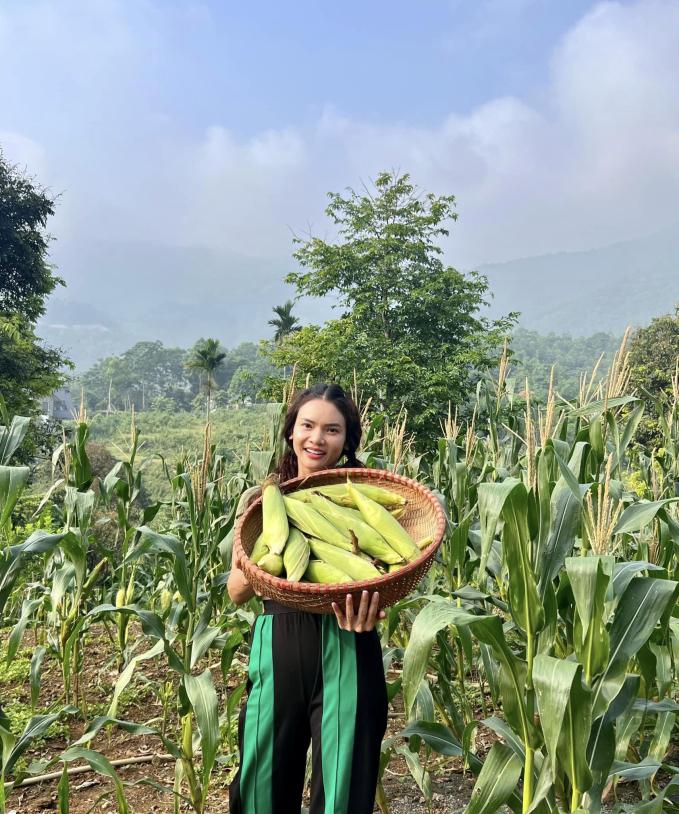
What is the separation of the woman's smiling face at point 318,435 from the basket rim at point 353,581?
0.17ft

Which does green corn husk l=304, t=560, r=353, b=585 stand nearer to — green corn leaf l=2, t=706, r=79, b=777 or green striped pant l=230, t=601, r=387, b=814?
green striped pant l=230, t=601, r=387, b=814

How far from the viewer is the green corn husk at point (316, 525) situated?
5.54 feet

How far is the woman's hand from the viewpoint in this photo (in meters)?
1.55

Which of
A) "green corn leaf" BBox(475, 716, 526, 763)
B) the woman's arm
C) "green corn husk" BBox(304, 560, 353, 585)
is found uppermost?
"green corn husk" BBox(304, 560, 353, 585)

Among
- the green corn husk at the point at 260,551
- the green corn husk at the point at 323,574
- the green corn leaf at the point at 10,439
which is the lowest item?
the green corn husk at the point at 323,574

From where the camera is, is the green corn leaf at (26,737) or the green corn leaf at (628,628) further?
the green corn leaf at (26,737)

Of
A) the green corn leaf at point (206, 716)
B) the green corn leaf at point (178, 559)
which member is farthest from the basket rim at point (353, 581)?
the green corn leaf at point (178, 559)

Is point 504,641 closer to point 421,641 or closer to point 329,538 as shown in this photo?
point 421,641

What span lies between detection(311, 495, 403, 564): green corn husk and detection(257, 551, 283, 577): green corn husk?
21 centimetres

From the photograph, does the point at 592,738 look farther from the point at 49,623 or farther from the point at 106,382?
the point at 106,382

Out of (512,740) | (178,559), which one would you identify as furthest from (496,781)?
(178,559)

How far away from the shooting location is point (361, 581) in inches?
60.0

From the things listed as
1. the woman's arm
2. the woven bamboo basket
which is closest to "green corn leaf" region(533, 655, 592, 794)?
the woven bamboo basket

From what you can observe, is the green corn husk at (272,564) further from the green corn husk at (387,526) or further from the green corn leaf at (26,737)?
the green corn leaf at (26,737)
